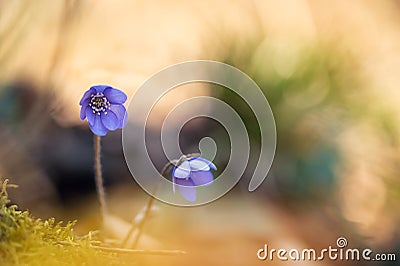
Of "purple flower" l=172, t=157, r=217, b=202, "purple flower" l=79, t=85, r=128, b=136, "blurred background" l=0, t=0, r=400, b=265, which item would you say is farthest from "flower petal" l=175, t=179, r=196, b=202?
"blurred background" l=0, t=0, r=400, b=265

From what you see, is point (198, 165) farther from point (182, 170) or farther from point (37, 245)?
point (37, 245)

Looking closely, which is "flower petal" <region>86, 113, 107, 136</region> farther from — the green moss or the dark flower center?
the green moss

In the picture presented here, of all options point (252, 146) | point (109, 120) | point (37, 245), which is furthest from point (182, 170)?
point (252, 146)

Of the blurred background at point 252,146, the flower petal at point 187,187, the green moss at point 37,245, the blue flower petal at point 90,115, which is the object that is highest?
the blurred background at point 252,146

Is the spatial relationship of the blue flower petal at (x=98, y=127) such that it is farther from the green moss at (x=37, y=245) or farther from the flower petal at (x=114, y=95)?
the green moss at (x=37, y=245)

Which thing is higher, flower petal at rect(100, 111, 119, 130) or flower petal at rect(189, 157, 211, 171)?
flower petal at rect(100, 111, 119, 130)

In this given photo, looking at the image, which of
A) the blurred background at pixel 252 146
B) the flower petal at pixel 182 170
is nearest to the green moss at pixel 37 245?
the flower petal at pixel 182 170

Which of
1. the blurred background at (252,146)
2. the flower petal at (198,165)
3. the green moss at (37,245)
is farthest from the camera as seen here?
the blurred background at (252,146)

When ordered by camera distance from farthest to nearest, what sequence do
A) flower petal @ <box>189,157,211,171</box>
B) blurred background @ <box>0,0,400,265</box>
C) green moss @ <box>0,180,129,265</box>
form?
1. blurred background @ <box>0,0,400,265</box>
2. flower petal @ <box>189,157,211,171</box>
3. green moss @ <box>0,180,129,265</box>
